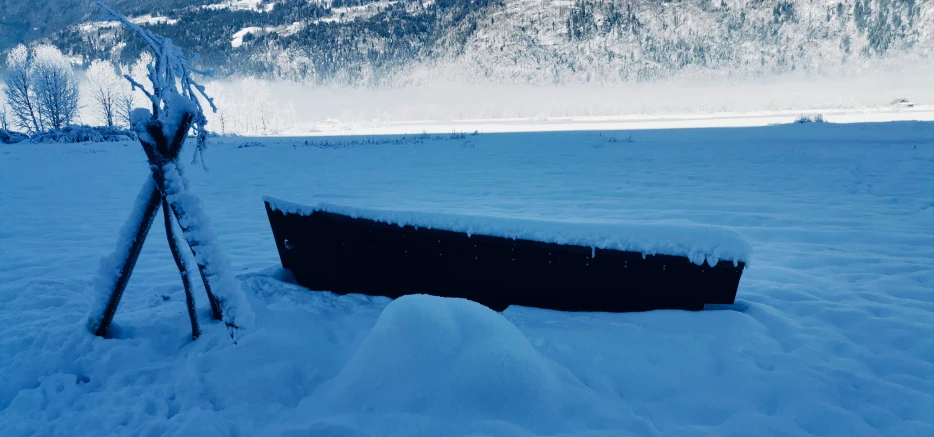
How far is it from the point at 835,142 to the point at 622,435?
Answer: 19.4m

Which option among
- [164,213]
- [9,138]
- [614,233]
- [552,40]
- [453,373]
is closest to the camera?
[453,373]

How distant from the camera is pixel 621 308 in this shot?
341cm

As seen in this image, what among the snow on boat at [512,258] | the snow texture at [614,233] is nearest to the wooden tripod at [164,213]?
the snow on boat at [512,258]

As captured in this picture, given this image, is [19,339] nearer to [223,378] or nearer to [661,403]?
[223,378]

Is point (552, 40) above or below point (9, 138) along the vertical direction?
above

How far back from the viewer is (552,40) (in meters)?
78.4

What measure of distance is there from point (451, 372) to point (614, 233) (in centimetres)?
159

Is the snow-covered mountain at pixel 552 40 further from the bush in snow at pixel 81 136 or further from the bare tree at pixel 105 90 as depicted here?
the bush in snow at pixel 81 136

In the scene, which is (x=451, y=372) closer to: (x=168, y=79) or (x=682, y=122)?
(x=168, y=79)

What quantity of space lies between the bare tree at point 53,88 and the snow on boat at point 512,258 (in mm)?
52842

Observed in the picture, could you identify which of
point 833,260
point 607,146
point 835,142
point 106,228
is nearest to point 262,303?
point 106,228

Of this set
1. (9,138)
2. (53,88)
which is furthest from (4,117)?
(9,138)

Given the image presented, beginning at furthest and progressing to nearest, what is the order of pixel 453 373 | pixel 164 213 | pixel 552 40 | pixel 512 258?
pixel 552 40, pixel 512 258, pixel 164 213, pixel 453 373

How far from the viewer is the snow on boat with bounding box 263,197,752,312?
3.18 meters
